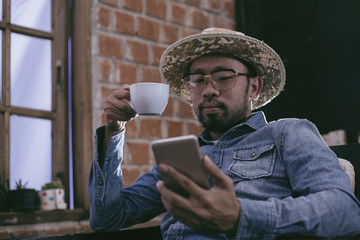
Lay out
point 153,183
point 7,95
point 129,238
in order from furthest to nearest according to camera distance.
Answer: point 7,95 → point 153,183 → point 129,238

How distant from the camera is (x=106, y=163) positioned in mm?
1414

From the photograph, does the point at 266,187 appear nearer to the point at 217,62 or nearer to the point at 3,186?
the point at 217,62

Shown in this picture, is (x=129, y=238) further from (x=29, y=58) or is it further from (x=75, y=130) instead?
(x=29, y=58)

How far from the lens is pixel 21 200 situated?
1783 millimetres

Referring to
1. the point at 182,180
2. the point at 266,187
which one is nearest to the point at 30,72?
the point at 266,187

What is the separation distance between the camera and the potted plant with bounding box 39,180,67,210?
6.10 ft

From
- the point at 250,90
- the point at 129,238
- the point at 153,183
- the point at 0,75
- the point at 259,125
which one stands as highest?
the point at 0,75

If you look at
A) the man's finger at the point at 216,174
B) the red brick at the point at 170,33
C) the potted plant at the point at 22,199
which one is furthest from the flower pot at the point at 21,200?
the man's finger at the point at 216,174

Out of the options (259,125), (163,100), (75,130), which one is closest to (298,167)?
(259,125)


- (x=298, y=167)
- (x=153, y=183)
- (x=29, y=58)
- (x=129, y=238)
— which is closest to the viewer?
(x=298, y=167)

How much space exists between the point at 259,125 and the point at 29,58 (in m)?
1.21

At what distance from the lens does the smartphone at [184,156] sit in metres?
0.82

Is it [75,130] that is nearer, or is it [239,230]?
[239,230]

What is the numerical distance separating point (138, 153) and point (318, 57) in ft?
3.74
